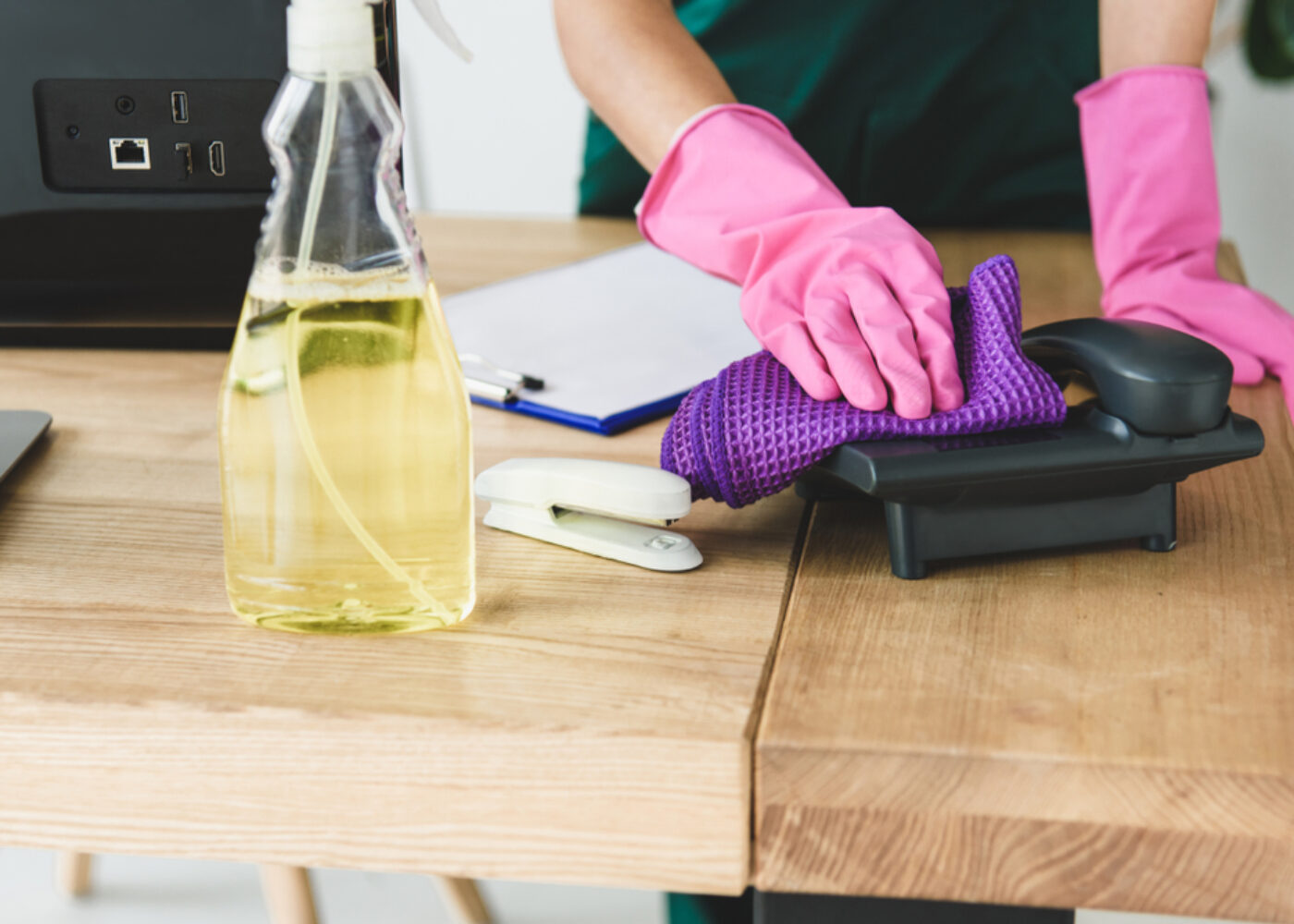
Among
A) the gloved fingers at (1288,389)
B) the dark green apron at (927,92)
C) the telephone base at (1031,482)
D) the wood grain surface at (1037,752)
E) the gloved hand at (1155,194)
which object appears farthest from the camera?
the dark green apron at (927,92)

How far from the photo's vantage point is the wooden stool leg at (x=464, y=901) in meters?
1.34

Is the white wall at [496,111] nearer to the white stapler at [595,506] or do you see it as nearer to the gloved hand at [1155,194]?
the gloved hand at [1155,194]

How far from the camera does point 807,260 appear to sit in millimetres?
714

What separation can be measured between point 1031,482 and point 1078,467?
22mm

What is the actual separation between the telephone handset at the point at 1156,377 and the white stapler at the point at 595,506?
201 millimetres

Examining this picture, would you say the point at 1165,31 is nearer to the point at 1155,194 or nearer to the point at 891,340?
the point at 1155,194

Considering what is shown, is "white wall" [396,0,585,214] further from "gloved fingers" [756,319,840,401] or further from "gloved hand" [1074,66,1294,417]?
"gloved fingers" [756,319,840,401]

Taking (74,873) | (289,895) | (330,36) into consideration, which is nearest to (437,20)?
(330,36)

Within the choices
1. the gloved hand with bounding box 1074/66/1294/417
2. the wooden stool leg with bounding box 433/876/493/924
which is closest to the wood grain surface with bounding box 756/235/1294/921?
the gloved hand with bounding box 1074/66/1294/417

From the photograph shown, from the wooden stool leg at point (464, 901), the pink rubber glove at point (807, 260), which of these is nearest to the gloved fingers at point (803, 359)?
the pink rubber glove at point (807, 260)

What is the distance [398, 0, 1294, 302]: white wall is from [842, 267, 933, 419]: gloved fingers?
2.02m

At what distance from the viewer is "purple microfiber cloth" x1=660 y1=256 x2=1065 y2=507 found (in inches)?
22.4

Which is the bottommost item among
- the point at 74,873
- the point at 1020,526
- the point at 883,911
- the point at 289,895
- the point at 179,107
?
the point at 74,873

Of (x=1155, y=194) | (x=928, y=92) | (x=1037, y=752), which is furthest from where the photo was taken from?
(x=928, y=92)
